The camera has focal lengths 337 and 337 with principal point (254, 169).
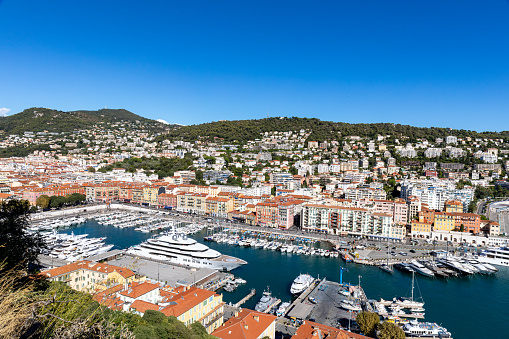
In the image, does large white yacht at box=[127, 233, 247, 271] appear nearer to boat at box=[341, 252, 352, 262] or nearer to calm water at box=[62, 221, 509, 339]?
calm water at box=[62, 221, 509, 339]

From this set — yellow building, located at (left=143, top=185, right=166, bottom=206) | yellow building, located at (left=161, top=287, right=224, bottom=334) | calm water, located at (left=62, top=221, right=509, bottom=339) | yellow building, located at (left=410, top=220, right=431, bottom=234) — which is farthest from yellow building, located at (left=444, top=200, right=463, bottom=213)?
yellow building, located at (left=143, top=185, right=166, bottom=206)

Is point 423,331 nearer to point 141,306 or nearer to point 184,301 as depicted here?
point 184,301

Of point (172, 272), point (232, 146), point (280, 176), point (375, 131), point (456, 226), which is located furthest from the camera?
point (375, 131)

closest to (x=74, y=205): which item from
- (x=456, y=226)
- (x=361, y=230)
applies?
(x=361, y=230)

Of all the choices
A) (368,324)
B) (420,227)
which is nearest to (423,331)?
(368,324)

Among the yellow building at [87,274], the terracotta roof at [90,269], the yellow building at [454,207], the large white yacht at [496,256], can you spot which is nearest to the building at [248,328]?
the yellow building at [87,274]

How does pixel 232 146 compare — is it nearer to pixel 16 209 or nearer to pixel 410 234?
pixel 410 234
